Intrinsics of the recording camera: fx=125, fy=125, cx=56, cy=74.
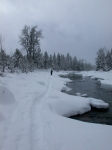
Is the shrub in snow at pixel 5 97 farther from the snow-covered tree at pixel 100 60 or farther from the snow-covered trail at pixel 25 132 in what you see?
the snow-covered tree at pixel 100 60

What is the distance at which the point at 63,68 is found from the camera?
81.9 meters

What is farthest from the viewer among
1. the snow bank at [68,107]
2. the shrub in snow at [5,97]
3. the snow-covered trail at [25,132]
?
the snow bank at [68,107]

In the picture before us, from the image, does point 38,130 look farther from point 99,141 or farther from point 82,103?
point 82,103

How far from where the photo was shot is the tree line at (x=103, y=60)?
5110cm

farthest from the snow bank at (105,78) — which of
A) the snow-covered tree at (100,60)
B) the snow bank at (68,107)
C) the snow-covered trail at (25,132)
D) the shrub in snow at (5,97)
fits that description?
the snow-covered tree at (100,60)

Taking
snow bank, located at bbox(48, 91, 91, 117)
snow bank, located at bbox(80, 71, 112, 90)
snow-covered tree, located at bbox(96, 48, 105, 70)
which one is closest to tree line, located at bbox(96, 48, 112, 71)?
snow-covered tree, located at bbox(96, 48, 105, 70)

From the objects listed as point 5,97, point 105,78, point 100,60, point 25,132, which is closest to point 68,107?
point 5,97

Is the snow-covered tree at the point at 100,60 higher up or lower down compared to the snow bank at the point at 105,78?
higher up

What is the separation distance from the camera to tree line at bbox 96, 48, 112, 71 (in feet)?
168

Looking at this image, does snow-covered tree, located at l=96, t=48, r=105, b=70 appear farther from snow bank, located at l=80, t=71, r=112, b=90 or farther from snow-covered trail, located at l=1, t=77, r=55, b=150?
snow-covered trail, located at l=1, t=77, r=55, b=150

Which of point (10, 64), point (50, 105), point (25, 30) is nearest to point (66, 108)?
→ point (50, 105)

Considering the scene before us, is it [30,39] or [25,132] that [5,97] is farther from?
[30,39]

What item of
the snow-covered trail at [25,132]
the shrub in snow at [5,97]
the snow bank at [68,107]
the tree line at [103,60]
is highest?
the tree line at [103,60]

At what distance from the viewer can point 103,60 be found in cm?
5303
